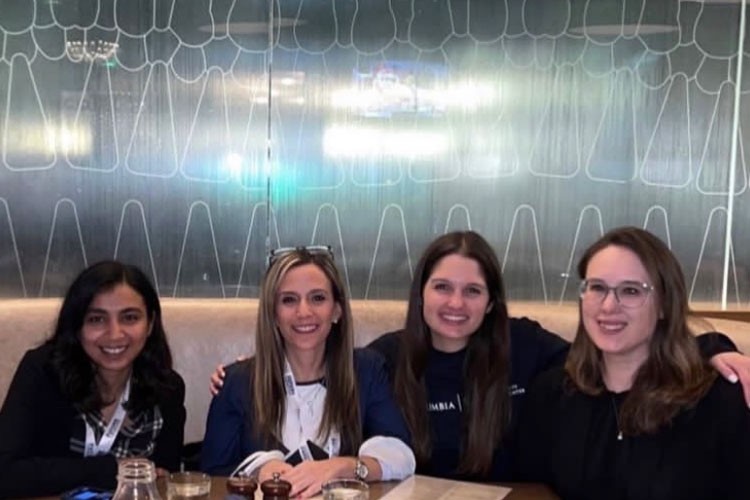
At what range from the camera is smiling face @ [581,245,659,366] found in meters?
1.82

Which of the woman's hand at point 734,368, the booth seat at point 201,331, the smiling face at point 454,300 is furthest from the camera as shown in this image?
the booth seat at point 201,331

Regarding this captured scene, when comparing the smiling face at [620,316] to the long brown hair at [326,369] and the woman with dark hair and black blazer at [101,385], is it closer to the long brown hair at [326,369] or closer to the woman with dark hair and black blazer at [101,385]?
the long brown hair at [326,369]

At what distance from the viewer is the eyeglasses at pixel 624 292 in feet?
5.98

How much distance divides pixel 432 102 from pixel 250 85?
0.76 meters

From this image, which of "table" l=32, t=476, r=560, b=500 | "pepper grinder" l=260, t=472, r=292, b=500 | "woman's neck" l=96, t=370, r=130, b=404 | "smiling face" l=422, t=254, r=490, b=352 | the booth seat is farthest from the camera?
the booth seat

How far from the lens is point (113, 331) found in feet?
6.68

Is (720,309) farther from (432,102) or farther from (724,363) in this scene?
(724,363)

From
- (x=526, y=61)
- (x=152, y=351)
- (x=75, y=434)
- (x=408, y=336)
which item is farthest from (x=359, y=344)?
(x=526, y=61)

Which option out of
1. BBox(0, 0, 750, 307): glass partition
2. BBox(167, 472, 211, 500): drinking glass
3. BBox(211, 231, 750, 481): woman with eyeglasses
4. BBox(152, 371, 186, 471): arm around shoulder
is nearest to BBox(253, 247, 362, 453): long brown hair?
BBox(211, 231, 750, 481): woman with eyeglasses

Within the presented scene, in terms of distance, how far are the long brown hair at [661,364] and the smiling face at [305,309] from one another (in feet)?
2.08

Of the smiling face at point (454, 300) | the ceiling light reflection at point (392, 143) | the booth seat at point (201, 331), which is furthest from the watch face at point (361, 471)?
the ceiling light reflection at point (392, 143)

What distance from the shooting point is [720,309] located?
11.4 ft

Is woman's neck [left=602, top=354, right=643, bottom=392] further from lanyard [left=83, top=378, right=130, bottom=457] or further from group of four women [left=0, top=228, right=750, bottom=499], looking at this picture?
lanyard [left=83, top=378, right=130, bottom=457]

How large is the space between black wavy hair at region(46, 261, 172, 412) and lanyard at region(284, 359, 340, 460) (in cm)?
33
